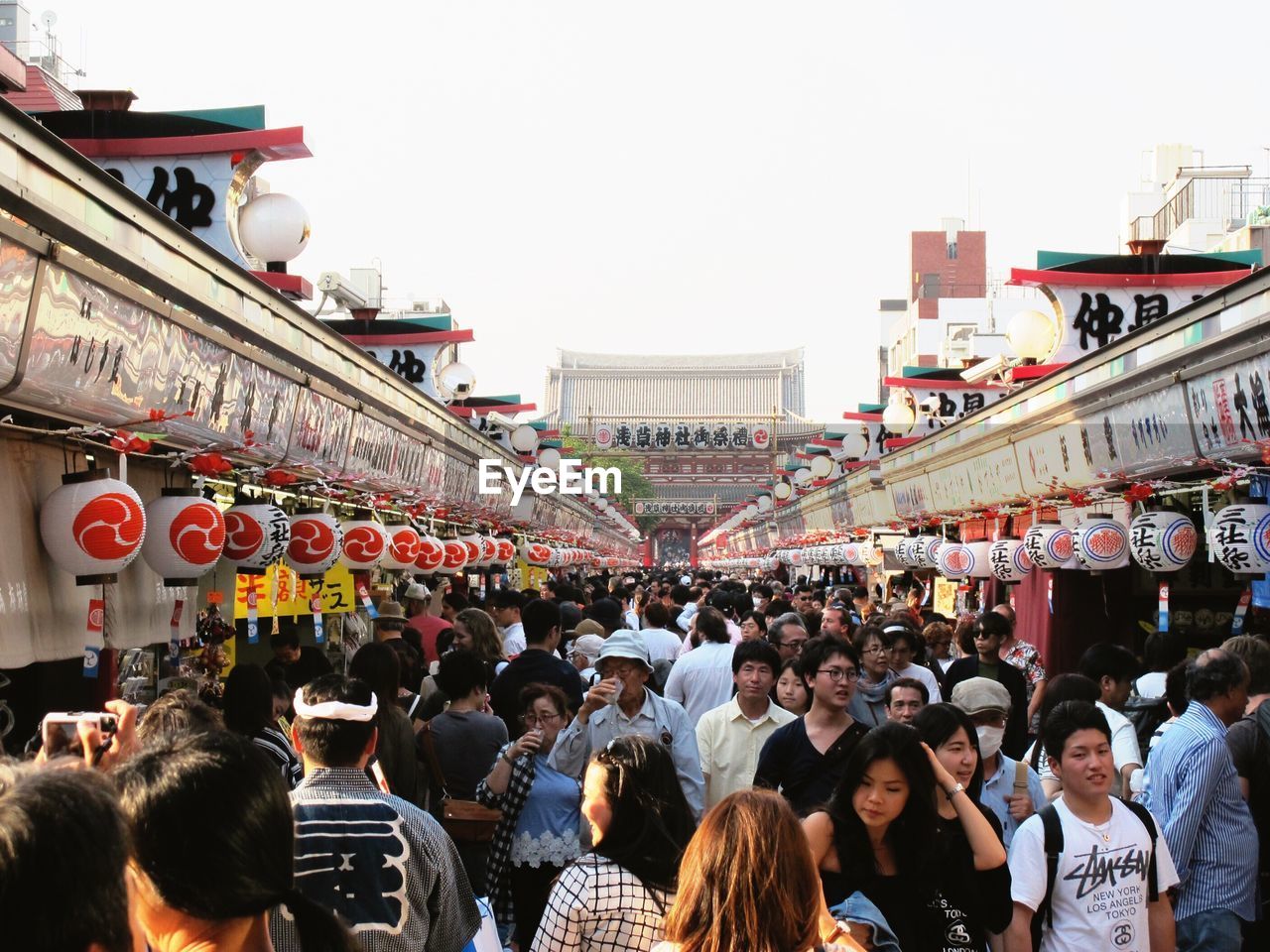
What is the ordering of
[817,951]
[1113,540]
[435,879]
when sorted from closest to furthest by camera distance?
1. [817,951]
2. [435,879]
3. [1113,540]

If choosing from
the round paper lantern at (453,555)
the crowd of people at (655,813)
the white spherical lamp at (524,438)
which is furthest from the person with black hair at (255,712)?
the white spherical lamp at (524,438)

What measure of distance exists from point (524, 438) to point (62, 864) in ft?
86.1

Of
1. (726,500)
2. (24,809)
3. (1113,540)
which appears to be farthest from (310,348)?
(726,500)

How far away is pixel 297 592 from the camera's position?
12.1m

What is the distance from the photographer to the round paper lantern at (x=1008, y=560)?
523 inches

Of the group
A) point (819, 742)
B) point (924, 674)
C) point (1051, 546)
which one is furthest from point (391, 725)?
point (1051, 546)

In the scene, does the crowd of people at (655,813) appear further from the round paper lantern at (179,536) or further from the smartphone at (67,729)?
the round paper lantern at (179,536)

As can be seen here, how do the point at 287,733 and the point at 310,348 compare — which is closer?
the point at 287,733

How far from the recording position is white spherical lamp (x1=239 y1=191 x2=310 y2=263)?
10789 mm

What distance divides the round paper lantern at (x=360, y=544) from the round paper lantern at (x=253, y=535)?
103 inches

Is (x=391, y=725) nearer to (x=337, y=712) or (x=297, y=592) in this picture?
(x=337, y=712)

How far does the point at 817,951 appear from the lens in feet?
10.6

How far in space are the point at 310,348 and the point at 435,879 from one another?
6433 mm

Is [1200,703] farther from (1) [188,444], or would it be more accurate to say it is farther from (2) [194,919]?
(1) [188,444]
